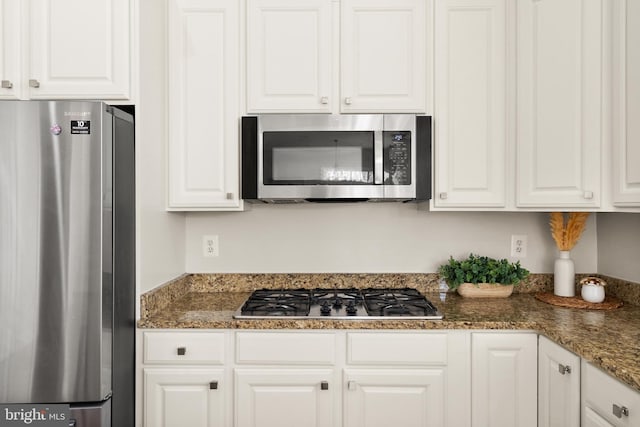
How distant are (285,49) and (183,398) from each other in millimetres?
1590

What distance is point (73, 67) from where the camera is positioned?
5.51 feet

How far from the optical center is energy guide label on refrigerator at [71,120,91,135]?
1.48m

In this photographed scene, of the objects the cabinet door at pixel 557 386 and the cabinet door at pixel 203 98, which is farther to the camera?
A: the cabinet door at pixel 203 98

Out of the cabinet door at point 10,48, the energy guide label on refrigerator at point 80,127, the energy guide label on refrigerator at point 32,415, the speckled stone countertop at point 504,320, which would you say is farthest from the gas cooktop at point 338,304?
the cabinet door at point 10,48

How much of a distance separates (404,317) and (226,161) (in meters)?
1.06

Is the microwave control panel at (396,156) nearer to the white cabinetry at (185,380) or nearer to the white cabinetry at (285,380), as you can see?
the white cabinetry at (285,380)

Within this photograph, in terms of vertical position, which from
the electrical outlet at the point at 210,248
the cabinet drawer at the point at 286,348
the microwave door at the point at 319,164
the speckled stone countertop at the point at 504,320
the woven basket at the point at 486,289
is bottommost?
the cabinet drawer at the point at 286,348

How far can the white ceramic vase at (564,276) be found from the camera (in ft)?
6.97

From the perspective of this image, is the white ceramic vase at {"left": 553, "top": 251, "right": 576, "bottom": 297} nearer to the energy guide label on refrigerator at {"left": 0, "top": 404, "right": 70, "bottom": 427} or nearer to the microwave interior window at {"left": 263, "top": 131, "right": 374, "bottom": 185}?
the microwave interior window at {"left": 263, "top": 131, "right": 374, "bottom": 185}

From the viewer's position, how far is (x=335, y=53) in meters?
1.99

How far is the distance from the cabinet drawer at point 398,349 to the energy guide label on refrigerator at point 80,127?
1.27 m

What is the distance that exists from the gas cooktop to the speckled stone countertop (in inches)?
1.6

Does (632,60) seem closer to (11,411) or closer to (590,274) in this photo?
(590,274)

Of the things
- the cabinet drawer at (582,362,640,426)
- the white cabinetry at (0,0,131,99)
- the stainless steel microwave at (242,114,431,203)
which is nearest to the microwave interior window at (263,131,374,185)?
the stainless steel microwave at (242,114,431,203)
